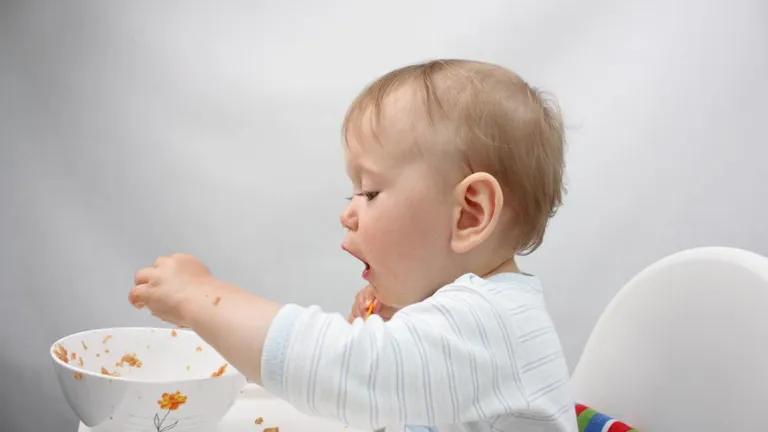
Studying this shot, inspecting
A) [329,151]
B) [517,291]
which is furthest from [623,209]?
[517,291]

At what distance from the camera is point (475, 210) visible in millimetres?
904

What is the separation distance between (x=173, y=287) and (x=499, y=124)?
36 cm

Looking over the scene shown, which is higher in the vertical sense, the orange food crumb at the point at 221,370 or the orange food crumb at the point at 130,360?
the orange food crumb at the point at 130,360

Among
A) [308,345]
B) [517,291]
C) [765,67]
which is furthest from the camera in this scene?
[765,67]

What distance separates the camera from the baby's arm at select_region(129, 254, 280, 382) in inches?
29.2

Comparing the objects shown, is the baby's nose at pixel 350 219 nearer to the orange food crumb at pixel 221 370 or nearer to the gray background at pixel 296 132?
the orange food crumb at pixel 221 370

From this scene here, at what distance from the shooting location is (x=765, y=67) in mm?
1665

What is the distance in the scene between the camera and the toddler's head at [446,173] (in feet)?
2.95

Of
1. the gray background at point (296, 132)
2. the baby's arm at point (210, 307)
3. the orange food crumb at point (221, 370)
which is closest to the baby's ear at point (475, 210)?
the baby's arm at point (210, 307)

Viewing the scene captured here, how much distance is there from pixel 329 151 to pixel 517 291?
88cm

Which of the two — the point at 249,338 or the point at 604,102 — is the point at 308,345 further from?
the point at 604,102

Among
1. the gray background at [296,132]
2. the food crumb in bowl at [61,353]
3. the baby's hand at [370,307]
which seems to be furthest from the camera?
the gray background at [296,132]

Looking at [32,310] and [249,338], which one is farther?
[32,310]

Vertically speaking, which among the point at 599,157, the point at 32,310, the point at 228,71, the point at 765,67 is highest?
the point at 228,71
